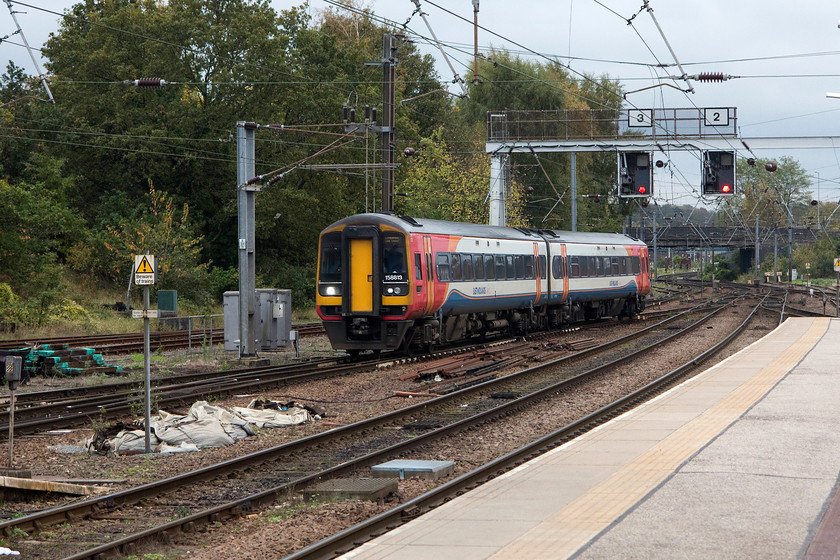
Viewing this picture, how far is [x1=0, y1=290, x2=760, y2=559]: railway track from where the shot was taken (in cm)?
938

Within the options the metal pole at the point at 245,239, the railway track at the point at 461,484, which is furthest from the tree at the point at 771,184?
the railway track at the point at 461,484

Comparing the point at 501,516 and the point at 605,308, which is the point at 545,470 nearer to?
the point at 501,516

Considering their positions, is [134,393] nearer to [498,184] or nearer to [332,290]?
[332,290]

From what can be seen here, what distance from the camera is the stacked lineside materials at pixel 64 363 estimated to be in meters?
21.9

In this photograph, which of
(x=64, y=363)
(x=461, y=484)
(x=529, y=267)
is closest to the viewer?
(x=461, y=484)

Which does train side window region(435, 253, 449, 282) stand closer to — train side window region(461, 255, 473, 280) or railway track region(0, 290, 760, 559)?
train side window region(461, 255, 473, 280)

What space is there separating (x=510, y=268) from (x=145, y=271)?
1823 cm

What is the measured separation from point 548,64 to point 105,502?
2475 inches

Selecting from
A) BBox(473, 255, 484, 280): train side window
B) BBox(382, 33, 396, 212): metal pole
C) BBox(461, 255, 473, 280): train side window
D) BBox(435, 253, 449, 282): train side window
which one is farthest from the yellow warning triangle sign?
BBox(382, 33, 396, 212): metal pole

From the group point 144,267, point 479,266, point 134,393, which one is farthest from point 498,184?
point 144,267

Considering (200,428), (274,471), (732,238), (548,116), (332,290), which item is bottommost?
(274,471)

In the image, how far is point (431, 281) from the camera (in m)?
25.0

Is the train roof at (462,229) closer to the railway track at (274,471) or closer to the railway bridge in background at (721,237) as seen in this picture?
the railway track at (274,471)

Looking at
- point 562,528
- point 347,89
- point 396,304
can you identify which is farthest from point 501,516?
point 347,89
